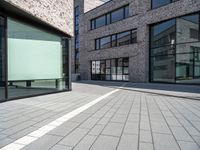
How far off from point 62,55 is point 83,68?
16.8 meters

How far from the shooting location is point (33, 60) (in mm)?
8961

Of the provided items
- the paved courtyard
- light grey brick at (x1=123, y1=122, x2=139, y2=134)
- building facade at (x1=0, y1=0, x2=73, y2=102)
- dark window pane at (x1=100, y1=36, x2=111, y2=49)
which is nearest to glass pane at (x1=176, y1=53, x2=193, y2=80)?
dark window pane at (x1=100, y1=36, x2=111, y2=49)

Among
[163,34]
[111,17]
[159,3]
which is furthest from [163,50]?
[111,17]

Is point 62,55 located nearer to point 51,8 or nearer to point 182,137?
point 51,8

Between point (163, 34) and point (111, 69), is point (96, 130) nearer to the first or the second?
point (163, 34)

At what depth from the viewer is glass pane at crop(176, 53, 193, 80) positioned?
52.5ft

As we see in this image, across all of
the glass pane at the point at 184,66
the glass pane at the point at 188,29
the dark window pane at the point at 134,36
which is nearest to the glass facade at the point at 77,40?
the dark window pane at the point at 134,36

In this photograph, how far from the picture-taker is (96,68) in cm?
2584

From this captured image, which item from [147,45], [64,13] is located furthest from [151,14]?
[64,13]

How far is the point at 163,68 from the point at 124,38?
6.86 meters

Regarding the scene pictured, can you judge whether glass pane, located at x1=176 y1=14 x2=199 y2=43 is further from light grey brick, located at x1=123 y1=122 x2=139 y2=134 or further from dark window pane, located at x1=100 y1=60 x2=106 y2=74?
light grey brick, located at x1=123 y1=122 x2=139 y2=134

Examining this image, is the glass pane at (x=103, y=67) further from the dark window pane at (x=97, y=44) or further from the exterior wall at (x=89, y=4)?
the exterior wall at (x=89, y=4)

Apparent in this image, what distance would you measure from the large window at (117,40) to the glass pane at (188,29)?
530cm

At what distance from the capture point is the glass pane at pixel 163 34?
16.9 metres
